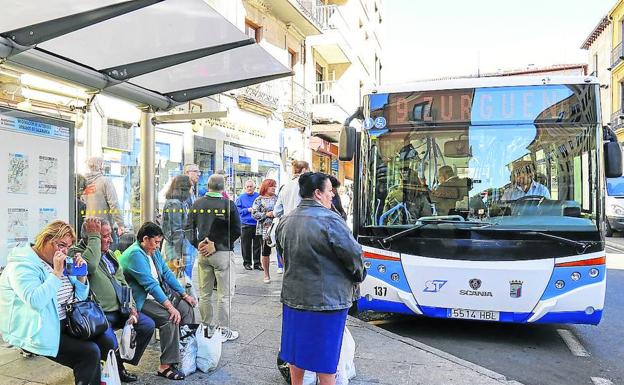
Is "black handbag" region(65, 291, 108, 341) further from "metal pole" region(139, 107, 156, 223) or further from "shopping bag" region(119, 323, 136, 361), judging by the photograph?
"metal pole" region(139, 107, 156, 223)

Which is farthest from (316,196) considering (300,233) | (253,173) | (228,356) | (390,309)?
(253,173)

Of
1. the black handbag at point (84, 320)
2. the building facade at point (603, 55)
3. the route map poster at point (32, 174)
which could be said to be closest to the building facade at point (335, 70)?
the route map poster at point (32, 174)

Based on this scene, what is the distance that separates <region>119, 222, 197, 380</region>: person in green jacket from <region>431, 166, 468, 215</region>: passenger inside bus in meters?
2.96

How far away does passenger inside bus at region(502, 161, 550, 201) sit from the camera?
538 centimetres

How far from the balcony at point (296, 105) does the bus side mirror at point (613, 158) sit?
13.5 meters

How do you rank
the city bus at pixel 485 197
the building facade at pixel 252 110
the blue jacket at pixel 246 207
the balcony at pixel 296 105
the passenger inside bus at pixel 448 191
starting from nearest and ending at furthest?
1. the building facade at pixel 252 110
2. the city bus at pixel 485 197
3. the passenger inside bus at pixel 448 191
4. the blue jacket at pixel 246 207
5. the balcony at pixel 296 105

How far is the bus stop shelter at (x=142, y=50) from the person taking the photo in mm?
3502

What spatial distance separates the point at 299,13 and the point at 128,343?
51.6ft

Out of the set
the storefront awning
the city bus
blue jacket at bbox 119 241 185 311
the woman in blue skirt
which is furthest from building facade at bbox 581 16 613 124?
blue jacket at bbox 119 241 185 311

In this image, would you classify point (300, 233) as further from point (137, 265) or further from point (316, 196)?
point (137, 265)

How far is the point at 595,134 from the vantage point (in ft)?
17.1

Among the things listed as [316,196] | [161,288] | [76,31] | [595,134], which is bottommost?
[161,288]

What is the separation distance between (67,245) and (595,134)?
497cm

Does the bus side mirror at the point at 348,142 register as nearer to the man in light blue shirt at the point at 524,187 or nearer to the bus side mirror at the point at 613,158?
the man in light blue shirt at the point at 524,187
